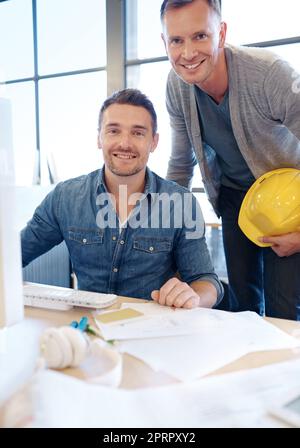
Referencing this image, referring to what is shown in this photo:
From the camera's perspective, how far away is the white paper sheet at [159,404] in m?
0.47

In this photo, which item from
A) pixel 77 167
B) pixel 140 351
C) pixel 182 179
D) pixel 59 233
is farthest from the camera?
pixel 77 167

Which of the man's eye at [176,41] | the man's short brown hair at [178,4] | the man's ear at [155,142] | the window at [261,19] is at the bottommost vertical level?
the man's ear at [155,142]

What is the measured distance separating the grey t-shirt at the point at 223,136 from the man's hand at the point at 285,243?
296 mm

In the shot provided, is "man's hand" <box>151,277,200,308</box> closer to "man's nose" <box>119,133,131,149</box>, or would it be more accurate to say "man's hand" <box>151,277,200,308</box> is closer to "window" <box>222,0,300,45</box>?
"man's nose" <box>119,133,131,149</box>

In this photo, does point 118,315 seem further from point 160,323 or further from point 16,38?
point 16,38

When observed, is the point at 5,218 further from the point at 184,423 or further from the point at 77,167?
the point at 77,167

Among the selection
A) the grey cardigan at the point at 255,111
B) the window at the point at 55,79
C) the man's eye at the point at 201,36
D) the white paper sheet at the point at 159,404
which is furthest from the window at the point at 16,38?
the white paper sheet at the point at 159,404

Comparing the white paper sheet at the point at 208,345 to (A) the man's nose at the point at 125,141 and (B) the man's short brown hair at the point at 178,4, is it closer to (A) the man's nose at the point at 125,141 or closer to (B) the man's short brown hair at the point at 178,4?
(A) the man's nose at the point at 125,141

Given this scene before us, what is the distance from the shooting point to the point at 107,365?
617mm

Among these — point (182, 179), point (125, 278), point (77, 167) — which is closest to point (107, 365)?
point (125, 278)

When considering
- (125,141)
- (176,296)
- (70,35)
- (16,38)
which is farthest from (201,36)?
(16,38)

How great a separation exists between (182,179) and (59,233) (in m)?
0.63

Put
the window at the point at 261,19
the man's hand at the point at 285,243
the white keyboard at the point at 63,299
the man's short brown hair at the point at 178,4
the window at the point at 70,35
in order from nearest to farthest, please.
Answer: the white keyboard at the point at 63,299, the man's short brown hair at the point at 178,4, the man's hand at the point at 285,243, the window at the point at 261,19, the window at the point at 70,35

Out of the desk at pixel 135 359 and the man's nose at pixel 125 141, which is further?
the man's nose at pixel 125 141
